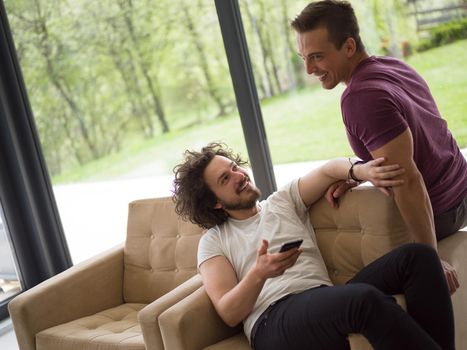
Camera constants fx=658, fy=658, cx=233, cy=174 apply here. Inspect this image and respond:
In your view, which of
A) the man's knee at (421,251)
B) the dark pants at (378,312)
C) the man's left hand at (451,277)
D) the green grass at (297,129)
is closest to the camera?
the dark pants at (378,312)

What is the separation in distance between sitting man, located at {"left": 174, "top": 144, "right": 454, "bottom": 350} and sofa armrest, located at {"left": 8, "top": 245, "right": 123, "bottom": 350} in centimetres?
69

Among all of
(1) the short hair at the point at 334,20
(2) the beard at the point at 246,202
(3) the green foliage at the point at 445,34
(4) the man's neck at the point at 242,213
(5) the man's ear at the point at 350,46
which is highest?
(1) the short hair at the point at 334,20

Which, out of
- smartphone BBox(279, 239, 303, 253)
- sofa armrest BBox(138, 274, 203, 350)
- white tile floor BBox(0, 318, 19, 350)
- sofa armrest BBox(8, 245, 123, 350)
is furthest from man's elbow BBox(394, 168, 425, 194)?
white tile floor BBox(0, 318, 19, 350)

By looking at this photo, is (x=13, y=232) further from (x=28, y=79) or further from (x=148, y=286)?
(x=148, y=286)

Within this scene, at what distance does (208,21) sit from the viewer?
3.87 meters

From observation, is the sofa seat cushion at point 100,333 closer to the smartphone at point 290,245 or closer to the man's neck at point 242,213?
the man's neck at point 242,213

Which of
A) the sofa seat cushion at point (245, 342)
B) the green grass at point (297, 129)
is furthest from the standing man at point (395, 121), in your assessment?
the green grass at point (297, 129)

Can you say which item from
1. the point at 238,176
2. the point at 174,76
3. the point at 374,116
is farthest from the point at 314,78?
the point at 374,116

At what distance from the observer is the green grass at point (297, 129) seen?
329cm

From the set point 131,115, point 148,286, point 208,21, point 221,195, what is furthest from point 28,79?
point 221,195

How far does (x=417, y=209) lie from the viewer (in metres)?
2.27

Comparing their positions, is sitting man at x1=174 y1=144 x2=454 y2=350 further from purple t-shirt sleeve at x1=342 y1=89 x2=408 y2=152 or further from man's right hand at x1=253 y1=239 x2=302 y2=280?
purple t-shirt sleeve at x1=342 y1=89 x2=408 y2=152

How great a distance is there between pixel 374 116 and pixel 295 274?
2.15ft

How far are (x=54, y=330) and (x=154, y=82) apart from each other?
5.72 feet
